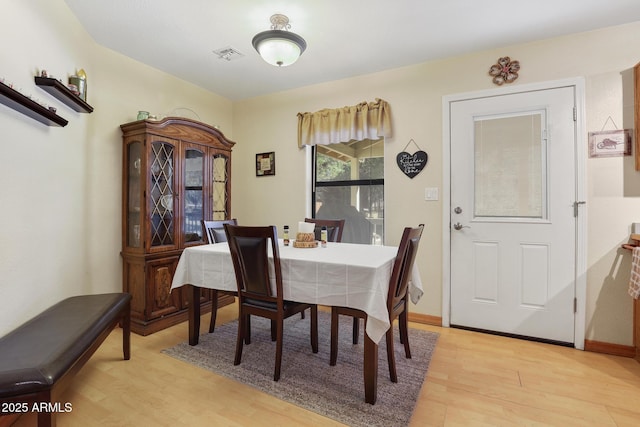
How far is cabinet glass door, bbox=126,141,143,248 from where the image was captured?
109 inches

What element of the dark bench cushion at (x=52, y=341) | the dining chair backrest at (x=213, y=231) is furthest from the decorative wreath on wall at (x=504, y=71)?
the dark bench cushion at (x=52, y=341)

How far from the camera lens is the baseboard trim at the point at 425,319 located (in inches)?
114

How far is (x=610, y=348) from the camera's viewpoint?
91.0 inches

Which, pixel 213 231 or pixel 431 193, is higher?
pixel 431 193

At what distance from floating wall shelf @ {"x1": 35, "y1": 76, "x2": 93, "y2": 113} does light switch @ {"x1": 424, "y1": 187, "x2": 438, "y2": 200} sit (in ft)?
9.42

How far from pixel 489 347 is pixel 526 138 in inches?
68.3

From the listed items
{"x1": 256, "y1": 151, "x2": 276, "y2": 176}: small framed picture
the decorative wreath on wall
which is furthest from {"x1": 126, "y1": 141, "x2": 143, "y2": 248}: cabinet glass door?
the decorative wreath on wall

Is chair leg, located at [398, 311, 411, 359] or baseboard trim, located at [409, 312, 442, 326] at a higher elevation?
chair leg, located at [398, 311, 411, 359]

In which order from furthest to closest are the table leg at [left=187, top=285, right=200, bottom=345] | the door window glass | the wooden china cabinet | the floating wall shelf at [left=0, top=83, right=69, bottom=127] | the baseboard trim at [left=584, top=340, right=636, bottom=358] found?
the wooden china cabinet
the door window glass
the table leg at [left=187, top=285, right=200, bottom=345]
the baseboard trim at [left=584, top=340, right=636, bottom=358]
the floating wall shelf at [left=0, top=83, right=69, bottom=127]

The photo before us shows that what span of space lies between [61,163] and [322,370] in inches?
91.6

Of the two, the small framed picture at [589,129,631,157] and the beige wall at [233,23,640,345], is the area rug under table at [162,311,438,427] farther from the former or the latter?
the small framed picture at [589,129,631,157]

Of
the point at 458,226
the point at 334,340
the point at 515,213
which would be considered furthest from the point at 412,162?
the point at 334,340

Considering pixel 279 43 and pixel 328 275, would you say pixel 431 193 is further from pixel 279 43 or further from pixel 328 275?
pixel 279 43

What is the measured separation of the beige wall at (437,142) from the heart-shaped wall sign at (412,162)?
48mm
